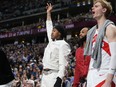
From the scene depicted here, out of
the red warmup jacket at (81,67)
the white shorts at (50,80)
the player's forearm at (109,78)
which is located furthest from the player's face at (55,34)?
the player's forearm at (109,78)

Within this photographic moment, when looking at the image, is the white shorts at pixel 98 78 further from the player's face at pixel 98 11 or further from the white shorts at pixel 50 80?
the white shorts at pixel 50 80

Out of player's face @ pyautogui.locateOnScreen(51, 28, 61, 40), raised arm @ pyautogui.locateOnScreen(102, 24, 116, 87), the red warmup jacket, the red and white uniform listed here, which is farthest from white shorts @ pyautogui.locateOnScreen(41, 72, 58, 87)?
raised arm @ pyautogui.locateOnScreen(102, 24, 116, 87)

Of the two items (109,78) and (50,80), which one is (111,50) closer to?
(109,78)

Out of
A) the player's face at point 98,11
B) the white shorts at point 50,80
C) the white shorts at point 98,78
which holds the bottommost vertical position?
the white shorts at point 50,80

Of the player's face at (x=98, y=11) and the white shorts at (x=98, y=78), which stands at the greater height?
the player's face at (x=98, y=11)

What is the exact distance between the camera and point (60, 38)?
17.2 feet

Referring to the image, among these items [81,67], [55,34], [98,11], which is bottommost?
[81,67]

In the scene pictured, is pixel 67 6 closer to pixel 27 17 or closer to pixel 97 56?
pixel 27 17

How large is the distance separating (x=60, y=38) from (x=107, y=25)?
5.77ft

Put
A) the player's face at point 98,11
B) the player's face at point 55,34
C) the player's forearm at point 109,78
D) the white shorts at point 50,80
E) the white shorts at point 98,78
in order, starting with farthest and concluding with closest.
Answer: the player's face at point 55,34 < the white shorts at point 50,80 < the player's face at point 98,11 < the white shorts at point 98,78 < the player's forearm at point 109,78

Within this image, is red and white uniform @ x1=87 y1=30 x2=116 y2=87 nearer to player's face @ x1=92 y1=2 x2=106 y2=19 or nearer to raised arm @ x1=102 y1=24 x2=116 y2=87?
raised arm @ x1=102 y1=24 x2=116 y2=87

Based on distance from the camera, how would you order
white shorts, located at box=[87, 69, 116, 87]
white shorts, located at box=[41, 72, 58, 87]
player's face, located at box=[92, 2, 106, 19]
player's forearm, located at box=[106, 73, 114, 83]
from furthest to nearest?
white shorts, located at box=[41, 72, 58, 87] → player's face, located at box=[92, 2, 106, 19] → white shorts, located at box=[87, 69, 116, 87] → player's forearm, located at box=[106, 73, 114, 83]

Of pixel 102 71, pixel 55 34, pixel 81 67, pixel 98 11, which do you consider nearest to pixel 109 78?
pixel 102 71

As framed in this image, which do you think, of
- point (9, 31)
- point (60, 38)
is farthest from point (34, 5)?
point (60, 38)
